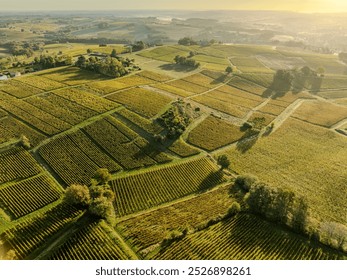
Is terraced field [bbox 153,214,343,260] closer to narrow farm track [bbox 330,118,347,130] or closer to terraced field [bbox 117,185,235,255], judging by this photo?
terraced field [bbox 117,185,235,255]

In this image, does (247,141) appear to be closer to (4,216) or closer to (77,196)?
(77,196)

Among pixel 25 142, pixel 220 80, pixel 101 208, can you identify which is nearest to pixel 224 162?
pixel 101 208

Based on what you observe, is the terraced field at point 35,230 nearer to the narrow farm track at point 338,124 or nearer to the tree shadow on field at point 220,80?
the narrow farm track at point 338,124

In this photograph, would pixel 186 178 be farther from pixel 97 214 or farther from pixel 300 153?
pixel 300 153

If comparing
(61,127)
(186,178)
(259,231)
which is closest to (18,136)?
(61,127)

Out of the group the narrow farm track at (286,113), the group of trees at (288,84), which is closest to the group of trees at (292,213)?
the narrow farm track at (286,113)
